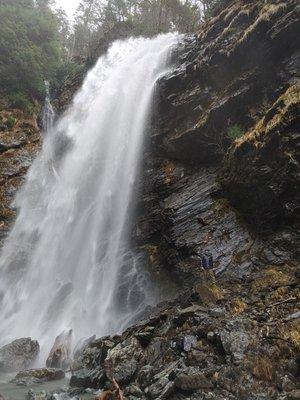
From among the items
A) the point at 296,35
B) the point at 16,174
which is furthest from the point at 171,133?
the point at 16,174


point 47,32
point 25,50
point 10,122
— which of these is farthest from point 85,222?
point 47,32

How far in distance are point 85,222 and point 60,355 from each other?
7689 mm

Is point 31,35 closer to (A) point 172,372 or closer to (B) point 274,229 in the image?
(B) point 274,229

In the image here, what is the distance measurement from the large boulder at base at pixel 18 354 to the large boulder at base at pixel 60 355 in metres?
0.70

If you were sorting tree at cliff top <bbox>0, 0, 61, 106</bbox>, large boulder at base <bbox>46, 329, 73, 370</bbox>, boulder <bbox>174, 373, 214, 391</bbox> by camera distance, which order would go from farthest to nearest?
tree at cliff top <bbox>0, 0, 61, 106</bbox>
large boulder at base <bbox>46, 329, 73, 370</bbox>
boulder <bbox>174, 373, 214, 391</bbox>

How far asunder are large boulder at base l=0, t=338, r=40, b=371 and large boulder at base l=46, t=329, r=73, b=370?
70 centimetres

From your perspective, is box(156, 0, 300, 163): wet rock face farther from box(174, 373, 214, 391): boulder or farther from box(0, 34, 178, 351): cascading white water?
box(174, 373, 214, 391): boulder

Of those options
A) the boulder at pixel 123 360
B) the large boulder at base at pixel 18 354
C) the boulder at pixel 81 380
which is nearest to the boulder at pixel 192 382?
the boulder at pixel 123 360

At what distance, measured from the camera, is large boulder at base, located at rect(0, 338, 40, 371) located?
1171cm

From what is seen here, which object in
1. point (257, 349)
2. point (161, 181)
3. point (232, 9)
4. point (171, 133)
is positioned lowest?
point (257, 349)

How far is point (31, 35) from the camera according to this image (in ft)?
109

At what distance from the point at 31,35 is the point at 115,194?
21448mm

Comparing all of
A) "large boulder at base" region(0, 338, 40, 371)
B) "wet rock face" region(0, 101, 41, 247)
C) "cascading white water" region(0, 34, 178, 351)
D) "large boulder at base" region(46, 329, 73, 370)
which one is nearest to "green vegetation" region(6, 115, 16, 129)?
"wet rock face" region(0, 101, 41, 247)

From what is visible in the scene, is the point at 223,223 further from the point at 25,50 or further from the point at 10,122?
the point at 25,50
